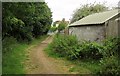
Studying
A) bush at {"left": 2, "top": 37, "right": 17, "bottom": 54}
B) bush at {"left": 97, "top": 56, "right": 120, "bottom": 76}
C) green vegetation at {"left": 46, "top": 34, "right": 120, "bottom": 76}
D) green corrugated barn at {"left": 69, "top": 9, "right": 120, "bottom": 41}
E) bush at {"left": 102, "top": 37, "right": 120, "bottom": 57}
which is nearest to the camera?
bush at {"left": 97, "top": 56, "right": 120, "bottom": 76}

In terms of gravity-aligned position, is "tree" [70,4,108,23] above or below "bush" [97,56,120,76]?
above

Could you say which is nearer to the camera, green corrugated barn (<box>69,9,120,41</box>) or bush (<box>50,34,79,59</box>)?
green corrugated barn (<box>69,9,120,41</box>)

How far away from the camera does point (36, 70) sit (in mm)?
11281

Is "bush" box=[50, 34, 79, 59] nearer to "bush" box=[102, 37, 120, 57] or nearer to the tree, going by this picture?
"bush" box=[102, 37, 120, 57]

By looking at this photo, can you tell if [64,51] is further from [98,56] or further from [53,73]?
[53,73]

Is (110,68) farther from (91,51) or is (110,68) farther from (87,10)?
(87,10)

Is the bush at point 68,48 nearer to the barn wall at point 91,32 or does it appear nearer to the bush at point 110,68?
the barn wall at point 91,32

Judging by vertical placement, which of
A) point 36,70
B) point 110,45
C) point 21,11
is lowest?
point 36,70

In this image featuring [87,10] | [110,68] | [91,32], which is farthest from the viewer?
[87,10]

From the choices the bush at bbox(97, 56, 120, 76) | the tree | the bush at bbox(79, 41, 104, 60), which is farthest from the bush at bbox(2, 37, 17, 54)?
the tree

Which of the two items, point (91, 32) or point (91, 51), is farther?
point (91, 32)

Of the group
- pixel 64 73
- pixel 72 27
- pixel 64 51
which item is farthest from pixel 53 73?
pixel 72 27

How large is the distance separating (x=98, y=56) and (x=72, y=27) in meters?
9.49

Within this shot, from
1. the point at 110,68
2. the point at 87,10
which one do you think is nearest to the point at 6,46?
the point at 110,68
